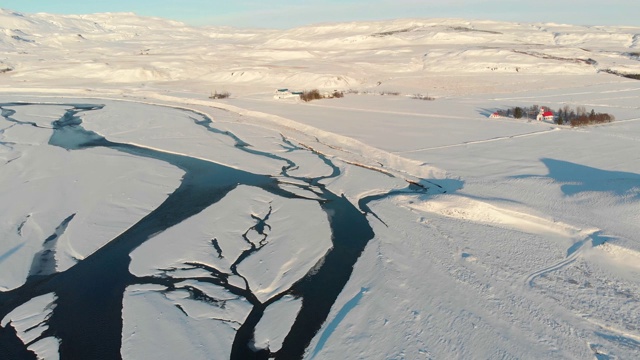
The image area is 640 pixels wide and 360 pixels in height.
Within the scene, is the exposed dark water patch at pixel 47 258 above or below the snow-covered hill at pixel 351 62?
below

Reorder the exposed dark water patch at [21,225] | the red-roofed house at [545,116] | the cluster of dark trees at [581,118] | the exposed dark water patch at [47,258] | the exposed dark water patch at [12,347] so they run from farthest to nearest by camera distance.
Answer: the red-roofed house at [545,116]
the cluster of dark trees at [581,118]
the exposed dark water patch at [21,225]
the exposed dark water patch at [47,258]
the exposed dark water patch at [12,347]

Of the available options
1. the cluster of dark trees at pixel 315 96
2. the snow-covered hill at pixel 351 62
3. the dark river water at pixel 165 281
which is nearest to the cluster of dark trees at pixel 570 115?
the snow-covered hill at pixel 351 62

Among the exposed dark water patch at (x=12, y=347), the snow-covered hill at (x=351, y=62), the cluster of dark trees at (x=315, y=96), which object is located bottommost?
the exposed dark water patch at (x=12, y=347)

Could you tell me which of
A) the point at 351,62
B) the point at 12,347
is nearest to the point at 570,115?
the point at 12,347

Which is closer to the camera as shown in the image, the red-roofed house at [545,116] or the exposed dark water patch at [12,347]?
the exposed dark water patch at [12,347]

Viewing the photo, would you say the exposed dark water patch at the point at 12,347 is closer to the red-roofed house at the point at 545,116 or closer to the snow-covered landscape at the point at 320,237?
the snow-covered landscape at the point at 320,237

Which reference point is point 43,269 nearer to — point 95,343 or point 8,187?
point 95,343

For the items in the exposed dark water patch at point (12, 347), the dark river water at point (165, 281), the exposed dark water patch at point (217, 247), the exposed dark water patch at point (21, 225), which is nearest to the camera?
the exposed dark water patch at point (12, 347)

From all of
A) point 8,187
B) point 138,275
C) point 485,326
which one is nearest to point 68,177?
point 8,187
